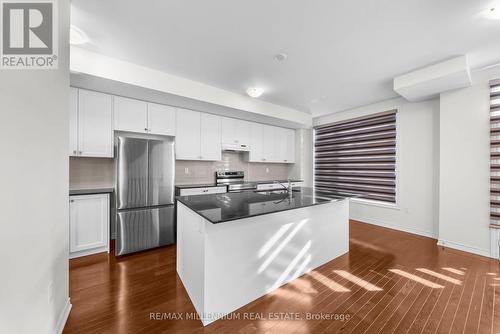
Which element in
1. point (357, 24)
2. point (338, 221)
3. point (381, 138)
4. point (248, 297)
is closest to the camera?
point (248, 297)

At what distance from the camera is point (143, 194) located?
120 inches

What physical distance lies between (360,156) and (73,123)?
5.58 meters

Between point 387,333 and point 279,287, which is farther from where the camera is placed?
A: point 279,287

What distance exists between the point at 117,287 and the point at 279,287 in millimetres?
1752

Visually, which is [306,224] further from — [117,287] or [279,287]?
[117,287]

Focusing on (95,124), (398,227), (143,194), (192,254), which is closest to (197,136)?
(143,194)

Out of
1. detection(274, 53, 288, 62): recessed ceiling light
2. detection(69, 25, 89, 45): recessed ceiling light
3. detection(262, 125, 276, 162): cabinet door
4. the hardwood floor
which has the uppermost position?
detection(274, 53, 288, 62): recessed ceiling light

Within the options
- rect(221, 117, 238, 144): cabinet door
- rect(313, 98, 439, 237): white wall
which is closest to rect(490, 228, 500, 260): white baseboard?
rect(313, 98, 439, 237): white wall

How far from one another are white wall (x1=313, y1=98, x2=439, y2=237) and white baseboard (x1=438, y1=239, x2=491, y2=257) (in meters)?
0.41

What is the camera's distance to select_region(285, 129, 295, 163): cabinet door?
5.70m

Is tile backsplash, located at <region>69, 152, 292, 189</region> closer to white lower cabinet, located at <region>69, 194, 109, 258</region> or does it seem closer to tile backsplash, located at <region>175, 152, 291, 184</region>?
tile backsplash, located at <region>175, 152, 291, 184</region>

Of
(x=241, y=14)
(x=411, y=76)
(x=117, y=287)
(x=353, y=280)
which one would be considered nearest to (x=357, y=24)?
(x=241, y=14)

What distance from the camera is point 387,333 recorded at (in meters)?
1.51

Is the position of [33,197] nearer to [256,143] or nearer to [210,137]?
[210,137]
